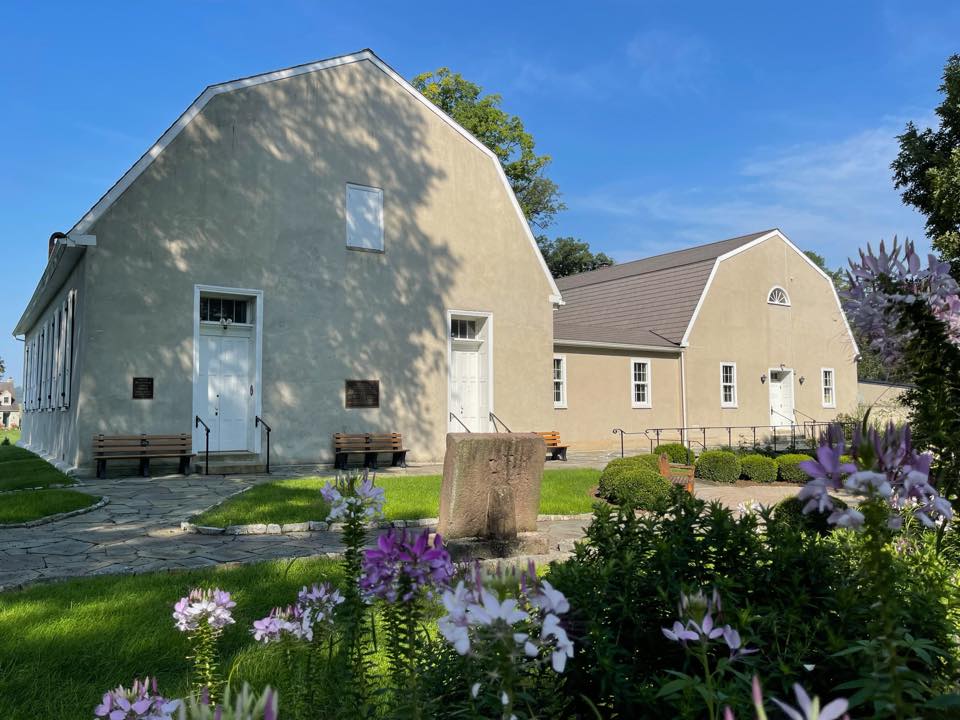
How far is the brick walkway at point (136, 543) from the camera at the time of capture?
6.00 meters

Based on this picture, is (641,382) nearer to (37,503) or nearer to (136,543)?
(37,503)

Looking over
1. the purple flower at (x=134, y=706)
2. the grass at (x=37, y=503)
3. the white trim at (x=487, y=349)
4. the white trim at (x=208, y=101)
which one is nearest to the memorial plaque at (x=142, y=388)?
the white trim at (x=208, y=101)

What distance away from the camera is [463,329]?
58.5ft

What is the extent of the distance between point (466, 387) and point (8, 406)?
90350mm

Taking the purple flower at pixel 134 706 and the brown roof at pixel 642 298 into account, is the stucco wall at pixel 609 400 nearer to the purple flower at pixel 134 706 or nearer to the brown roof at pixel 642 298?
the brown roof at pixel 642 298

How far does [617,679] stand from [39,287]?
19.4 meters

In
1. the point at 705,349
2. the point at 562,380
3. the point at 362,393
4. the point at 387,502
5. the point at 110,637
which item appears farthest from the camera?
the point at 705,349

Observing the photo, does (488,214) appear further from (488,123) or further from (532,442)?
(488,123)

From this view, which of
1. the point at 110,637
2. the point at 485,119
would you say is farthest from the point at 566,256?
the point at 110,637

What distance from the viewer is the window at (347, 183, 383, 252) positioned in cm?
1569

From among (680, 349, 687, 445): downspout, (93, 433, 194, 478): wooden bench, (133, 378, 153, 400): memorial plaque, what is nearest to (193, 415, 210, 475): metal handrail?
(93, 433, 194, 478): wooden bench

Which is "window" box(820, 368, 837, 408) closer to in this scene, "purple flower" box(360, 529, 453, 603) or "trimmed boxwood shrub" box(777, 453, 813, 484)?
"trimmed boxwood shrub" box(777, 453, 813, 484)

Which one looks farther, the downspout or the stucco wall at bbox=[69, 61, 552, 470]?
the downspout

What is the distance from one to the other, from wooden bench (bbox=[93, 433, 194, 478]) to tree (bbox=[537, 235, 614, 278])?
118 ft
